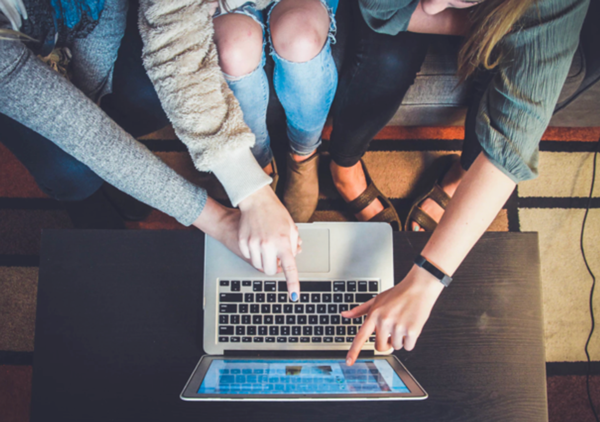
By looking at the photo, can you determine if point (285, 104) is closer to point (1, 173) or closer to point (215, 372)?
point (215, 372)

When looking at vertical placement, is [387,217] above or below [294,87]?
below

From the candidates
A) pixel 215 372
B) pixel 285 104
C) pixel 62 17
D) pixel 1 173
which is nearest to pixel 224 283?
pixel 215 372

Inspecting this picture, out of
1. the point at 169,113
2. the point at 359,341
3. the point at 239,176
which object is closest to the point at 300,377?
the point at 359,341

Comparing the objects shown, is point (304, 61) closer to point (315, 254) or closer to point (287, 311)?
point (315, 254)

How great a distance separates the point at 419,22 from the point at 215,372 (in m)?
0.85

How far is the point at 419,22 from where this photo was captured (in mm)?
768

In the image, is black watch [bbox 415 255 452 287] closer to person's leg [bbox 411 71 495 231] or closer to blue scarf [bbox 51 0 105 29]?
person's leg [bbox 411 71 495 231]

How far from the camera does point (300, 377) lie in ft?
1.90

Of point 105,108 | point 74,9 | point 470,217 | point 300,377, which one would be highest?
point 74,9

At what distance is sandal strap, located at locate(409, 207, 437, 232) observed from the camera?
3.68 ft

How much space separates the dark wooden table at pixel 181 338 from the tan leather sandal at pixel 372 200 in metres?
0.47

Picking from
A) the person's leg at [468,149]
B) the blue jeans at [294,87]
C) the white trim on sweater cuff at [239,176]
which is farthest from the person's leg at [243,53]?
the person's leg at [468,149]

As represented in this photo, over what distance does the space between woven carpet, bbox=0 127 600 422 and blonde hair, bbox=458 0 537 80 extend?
0.51 meters

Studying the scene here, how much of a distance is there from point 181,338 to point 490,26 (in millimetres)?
847
